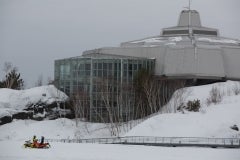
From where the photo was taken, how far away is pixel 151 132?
44.0 meters

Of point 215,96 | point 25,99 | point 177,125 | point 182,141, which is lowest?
point 25,99

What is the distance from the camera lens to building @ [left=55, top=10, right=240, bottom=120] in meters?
62.1

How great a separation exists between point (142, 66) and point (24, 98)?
14.7 metres

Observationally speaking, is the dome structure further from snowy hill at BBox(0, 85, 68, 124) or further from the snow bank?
the snow bank

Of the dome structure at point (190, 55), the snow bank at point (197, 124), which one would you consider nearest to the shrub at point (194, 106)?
the snow bank at point (197, 124)

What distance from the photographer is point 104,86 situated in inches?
2432

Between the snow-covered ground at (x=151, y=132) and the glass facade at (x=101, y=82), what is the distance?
8.44 ft

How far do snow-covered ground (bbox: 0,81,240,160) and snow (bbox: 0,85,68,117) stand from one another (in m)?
2.23

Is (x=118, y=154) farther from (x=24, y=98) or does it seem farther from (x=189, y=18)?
(x=189, y=18)

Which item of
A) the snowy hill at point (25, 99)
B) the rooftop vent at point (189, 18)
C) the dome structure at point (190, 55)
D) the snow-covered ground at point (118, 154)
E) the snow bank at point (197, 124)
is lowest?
the snowy hill at point (25, 99)

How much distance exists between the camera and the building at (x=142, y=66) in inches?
2445

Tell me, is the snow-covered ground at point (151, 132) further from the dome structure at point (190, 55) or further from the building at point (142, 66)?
the dome structure at point (190, 55)

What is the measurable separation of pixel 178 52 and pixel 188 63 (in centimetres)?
190

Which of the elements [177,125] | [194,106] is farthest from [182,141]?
[194,106]
